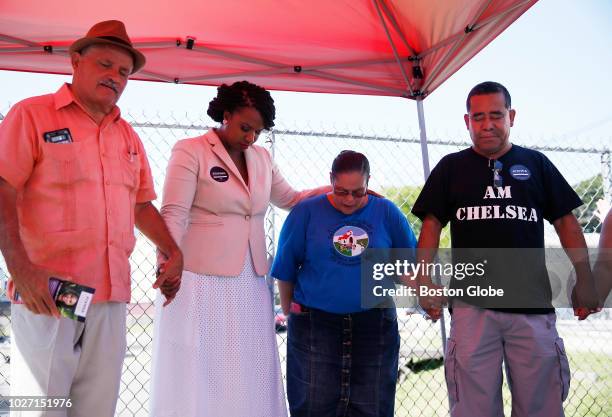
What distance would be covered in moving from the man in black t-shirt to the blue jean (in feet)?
1.22

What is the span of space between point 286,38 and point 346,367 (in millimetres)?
2055

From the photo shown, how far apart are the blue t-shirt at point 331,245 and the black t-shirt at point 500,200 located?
0.99 ft

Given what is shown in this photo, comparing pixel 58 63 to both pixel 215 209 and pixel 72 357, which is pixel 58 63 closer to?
pixel 215 209

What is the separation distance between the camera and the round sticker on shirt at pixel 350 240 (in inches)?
120

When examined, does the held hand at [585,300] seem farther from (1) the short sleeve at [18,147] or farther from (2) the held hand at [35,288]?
(1) the short sleeve at [18,147]

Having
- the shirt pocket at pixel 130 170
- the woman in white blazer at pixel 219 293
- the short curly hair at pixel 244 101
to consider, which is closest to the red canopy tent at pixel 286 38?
the short curly hair at pixel 244 101

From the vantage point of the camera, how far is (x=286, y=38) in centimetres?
369

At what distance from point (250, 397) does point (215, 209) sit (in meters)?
0.95

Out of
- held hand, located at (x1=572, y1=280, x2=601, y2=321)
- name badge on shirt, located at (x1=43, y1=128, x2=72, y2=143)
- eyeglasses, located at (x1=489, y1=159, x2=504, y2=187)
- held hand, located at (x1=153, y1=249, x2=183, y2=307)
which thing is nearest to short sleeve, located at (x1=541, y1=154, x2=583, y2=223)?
eyeglasses, located at (x1=489, y1=159, x2=504, y2=187)

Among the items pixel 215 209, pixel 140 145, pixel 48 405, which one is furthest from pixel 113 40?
pixel 48 405

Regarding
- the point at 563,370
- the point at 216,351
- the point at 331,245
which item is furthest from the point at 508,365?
the point at 216,351

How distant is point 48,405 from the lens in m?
2.04

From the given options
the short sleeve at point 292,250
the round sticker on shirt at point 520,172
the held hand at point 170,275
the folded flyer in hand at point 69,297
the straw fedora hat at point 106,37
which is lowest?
the folded flyer in hand at point 69,297

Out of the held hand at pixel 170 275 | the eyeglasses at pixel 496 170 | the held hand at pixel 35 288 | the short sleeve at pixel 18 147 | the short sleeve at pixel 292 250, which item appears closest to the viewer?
the held hand at pixel 35 288
